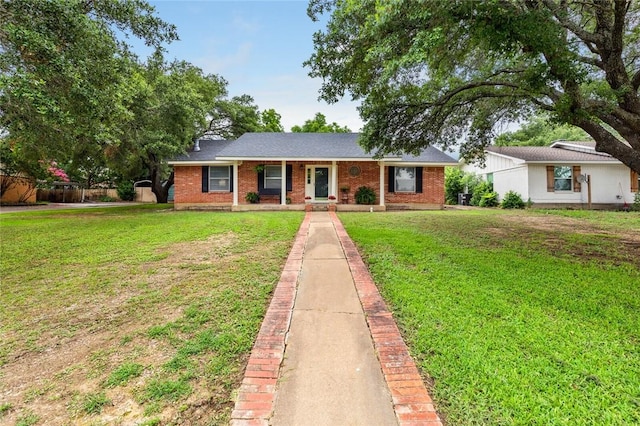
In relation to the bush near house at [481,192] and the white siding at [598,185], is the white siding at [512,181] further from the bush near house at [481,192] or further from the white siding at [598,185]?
the bush near house at [481,192]

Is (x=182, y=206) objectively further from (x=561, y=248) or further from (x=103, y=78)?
(x=561, y=248)

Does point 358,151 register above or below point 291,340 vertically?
above

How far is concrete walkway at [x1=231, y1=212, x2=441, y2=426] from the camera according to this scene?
6.53 feet

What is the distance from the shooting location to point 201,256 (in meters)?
5.83

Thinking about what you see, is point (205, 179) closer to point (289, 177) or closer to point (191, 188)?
point (191, 188)

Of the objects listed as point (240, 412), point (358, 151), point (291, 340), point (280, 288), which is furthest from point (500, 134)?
point (240, 412)

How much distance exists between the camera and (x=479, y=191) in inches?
773

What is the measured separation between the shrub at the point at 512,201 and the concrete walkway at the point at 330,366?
16.4 meters

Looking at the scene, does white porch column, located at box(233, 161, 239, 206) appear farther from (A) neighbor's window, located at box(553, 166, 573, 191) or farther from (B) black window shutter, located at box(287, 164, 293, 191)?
(A) neighbor's window, located at box(553, 166, 573, 191)

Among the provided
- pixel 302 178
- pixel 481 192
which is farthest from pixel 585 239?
pixel 481 192

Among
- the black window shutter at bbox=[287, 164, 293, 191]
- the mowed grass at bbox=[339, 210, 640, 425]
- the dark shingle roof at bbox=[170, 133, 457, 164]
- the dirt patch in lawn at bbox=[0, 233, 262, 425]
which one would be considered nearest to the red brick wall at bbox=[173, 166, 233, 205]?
the dark shingle roof at bbox=[170, 133, 457, 164]

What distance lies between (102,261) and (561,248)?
9129 millimetres

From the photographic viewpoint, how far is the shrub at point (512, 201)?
55.0 ft

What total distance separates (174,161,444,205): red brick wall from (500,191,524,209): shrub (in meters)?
4.40
